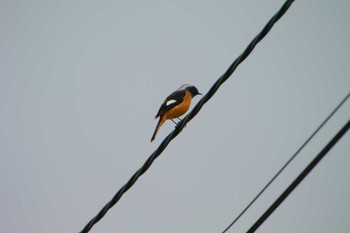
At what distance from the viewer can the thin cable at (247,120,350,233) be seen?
6.75 ft

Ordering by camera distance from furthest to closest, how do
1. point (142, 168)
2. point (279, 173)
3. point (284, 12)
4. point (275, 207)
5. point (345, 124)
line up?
point (142, 168) → point (284, 12) → point (279, 173) → point (275, 207) → point (345, 124)

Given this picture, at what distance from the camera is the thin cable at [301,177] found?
2059 millimetres

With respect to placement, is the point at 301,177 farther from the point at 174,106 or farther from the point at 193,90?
the point at 193,90

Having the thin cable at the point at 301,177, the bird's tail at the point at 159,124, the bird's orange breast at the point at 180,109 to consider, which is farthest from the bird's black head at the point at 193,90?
the thin cable at the point at 301,177

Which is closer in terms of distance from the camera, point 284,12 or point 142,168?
point 284,12

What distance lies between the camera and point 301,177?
2.16 meters

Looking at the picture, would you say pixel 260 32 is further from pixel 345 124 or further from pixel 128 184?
pixel 128 184

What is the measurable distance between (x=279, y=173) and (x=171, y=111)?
4671mm

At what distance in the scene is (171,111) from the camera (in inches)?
284

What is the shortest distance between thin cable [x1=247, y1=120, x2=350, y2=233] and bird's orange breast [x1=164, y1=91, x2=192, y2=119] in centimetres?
495

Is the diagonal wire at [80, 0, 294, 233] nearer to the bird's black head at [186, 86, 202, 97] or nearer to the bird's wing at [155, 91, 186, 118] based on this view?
the bird's wing at [155, 91, 186, 118]

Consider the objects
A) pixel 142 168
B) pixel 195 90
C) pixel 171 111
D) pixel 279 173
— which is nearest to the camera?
pixel 279 173

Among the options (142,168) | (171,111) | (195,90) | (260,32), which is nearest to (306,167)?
(260,32)

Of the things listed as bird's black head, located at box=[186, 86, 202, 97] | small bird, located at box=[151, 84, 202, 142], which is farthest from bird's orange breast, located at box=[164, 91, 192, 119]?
bird's black head, located at box=[186, 86, 202, 97]
